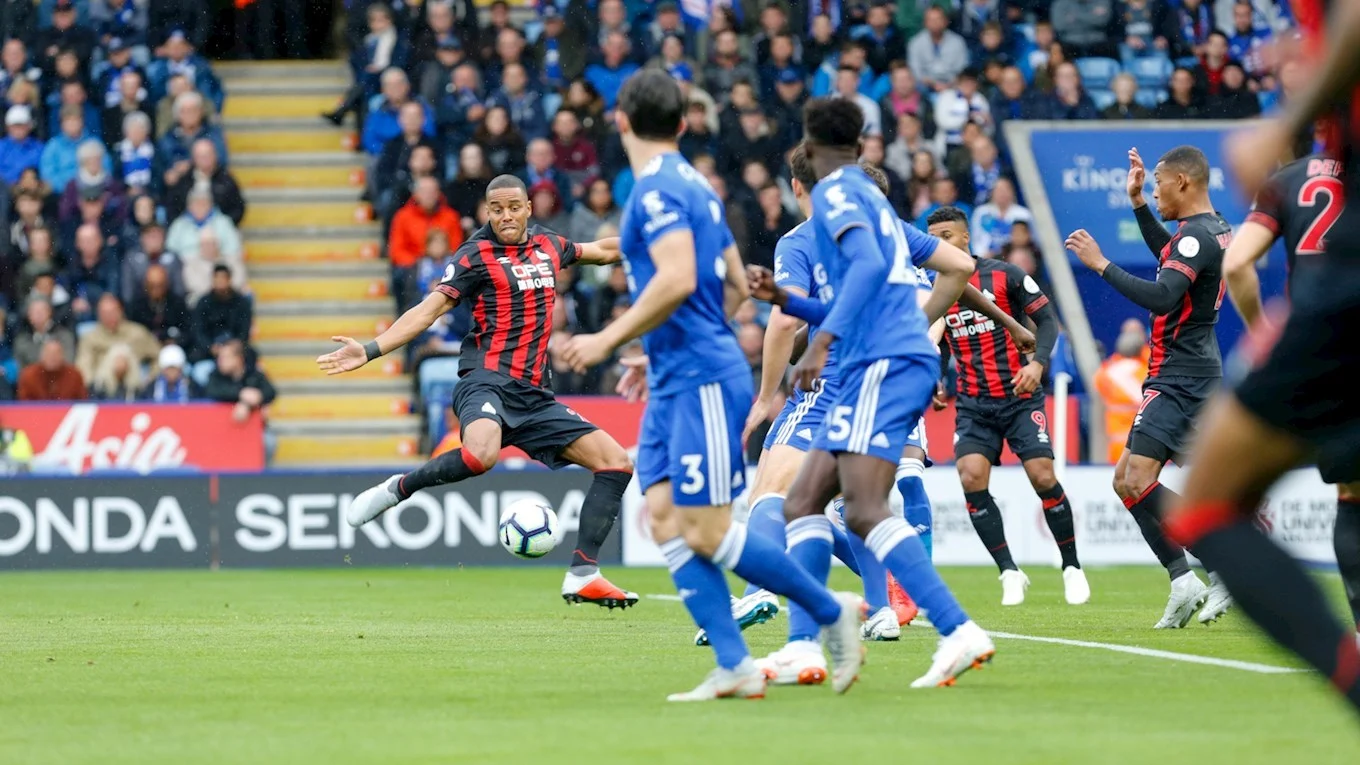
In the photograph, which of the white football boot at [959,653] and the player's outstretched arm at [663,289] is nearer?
the player's outstretched arm at [663,289]

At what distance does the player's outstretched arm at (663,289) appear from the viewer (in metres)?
6.84

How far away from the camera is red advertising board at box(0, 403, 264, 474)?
19172 millimetres

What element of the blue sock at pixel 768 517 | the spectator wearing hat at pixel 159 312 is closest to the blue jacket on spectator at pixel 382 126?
the spectator wearing hat at pixel 159 312

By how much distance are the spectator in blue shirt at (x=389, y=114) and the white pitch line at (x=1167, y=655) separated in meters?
13.9

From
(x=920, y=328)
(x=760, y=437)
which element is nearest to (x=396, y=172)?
(x=760, y=437)

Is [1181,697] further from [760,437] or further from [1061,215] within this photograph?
[1061,215]

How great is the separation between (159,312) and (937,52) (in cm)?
970

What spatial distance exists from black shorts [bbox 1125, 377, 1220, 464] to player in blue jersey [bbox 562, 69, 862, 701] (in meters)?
4.03

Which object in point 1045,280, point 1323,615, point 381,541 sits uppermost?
point 1323,615

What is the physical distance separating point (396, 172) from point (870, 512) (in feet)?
51.0

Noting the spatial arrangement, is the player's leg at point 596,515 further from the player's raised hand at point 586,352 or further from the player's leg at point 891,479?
Answer: the player's raised hand at point 586,352

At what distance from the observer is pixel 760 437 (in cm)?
1975

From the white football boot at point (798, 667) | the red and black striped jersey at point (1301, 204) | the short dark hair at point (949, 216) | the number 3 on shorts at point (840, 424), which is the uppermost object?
the red and black striped jersey at point (1301, 204)

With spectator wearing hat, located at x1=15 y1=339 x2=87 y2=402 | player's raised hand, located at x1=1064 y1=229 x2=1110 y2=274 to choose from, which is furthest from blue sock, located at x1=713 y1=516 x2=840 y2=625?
spectator wearing hat, located at x1=15 y1=339 x2=87 y2=402
